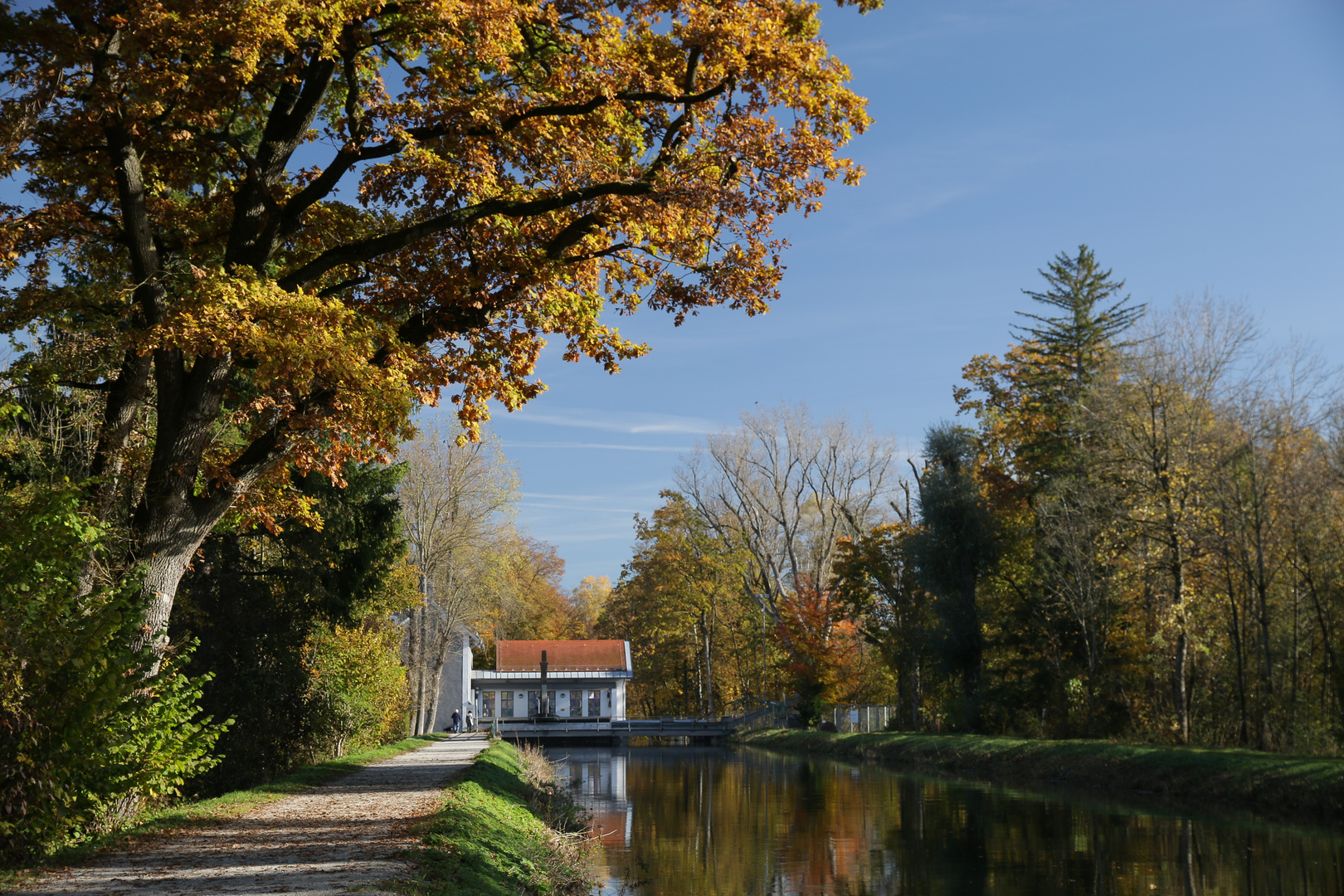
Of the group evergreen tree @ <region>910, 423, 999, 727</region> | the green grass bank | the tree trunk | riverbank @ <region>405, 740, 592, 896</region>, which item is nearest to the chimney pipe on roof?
evergreen tree @ <region>910, 423, 999, 727</region>

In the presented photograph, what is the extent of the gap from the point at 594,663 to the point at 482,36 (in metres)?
49.5

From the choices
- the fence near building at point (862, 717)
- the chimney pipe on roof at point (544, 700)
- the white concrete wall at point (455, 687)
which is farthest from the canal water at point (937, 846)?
the chimney pipe on roof at point (544, 700)

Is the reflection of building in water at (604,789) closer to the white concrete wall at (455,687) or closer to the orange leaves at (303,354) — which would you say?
the white concrete wall at (455,687)

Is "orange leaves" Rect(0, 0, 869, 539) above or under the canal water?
above

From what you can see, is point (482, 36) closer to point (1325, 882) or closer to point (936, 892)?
point (936, 892)

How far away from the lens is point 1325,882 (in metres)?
11.6

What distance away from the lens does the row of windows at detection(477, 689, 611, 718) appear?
5481 centimetres

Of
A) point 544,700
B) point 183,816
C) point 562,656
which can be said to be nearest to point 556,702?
point 544,700

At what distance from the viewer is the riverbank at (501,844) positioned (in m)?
8.76

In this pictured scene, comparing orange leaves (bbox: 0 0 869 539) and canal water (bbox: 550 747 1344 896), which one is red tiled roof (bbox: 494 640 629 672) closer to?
canal water (bbox: 550 747 1344 896)

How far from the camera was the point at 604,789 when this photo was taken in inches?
1030

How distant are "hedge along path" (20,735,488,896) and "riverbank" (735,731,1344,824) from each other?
44.5 ft

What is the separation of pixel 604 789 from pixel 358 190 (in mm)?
18694

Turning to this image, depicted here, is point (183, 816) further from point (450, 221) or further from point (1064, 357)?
point (1064, 357)
